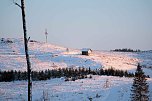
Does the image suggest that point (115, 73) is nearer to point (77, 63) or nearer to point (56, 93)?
point (77, 63)

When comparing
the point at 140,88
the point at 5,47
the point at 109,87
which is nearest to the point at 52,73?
the point at 109,87

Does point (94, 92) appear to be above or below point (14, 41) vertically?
below

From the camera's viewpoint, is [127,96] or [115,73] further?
[115,73]

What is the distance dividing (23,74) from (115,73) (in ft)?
67.3

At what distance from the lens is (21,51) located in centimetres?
11550

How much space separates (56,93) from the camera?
37375 mm

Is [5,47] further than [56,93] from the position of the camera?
Yes

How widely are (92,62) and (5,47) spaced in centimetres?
4421

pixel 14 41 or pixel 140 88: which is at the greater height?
pixel 14 41

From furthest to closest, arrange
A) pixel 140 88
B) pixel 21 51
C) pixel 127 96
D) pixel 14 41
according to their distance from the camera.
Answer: pixel 14 41 < pixel 21 51 < pixel 127 96 < pixel 140 88

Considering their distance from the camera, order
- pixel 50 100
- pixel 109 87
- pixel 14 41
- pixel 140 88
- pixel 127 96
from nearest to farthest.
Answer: pixel 140 88 → pixel 50 100 → pixel 127 96 → pixel 109 87 → pixel 14 41

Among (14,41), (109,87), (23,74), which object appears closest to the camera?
(109,87)

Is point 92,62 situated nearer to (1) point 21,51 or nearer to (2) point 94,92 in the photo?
(1) point 21,51

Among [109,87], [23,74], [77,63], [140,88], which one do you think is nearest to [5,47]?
[77,63]
